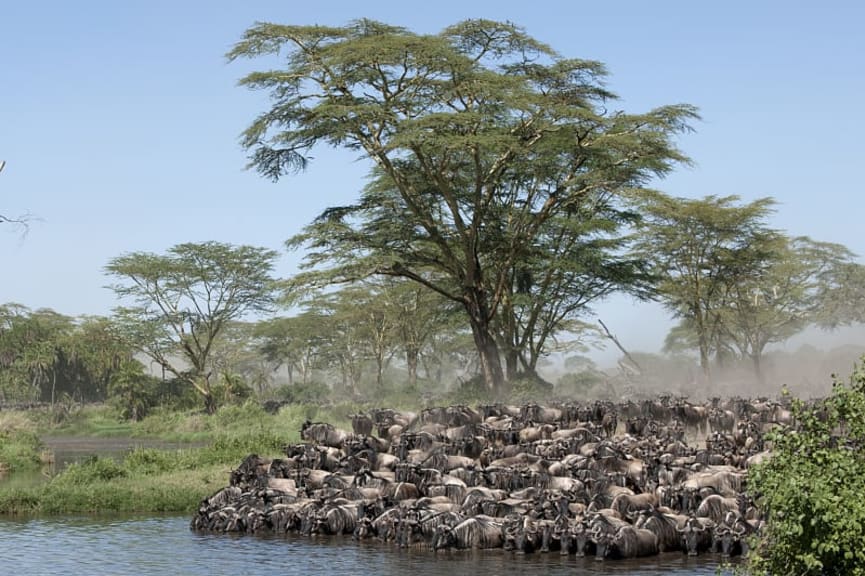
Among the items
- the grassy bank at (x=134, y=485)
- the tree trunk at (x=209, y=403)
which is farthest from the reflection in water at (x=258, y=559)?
the tree trunk at (x=209, y=403)

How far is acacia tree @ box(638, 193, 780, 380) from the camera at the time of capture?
5788cm

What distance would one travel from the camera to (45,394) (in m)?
76.8

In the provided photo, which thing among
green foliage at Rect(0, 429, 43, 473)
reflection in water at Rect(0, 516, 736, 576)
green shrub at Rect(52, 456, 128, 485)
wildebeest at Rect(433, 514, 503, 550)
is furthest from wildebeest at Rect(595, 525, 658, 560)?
green foliage at Rect(0, 429, 43, 473)

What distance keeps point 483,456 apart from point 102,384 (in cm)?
5974

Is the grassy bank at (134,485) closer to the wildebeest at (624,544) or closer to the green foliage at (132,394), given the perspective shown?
the wildebeest at (624,544)

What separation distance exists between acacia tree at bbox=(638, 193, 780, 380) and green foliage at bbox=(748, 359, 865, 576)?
1827 inches

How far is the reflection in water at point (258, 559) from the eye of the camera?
1627cm

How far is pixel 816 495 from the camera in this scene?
10.1m

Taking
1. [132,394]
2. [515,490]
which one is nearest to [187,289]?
[132,394]

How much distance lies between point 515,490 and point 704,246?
4111cm

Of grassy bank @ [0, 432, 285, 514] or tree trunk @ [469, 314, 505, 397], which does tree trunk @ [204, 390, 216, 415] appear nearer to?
tree trunk @ [469, 314, 505, 397]

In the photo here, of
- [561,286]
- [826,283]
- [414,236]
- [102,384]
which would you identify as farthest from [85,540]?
[826,283]

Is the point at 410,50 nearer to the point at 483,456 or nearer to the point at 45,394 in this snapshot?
the point at 483,456

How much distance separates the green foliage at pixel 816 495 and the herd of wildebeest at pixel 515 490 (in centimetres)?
589
